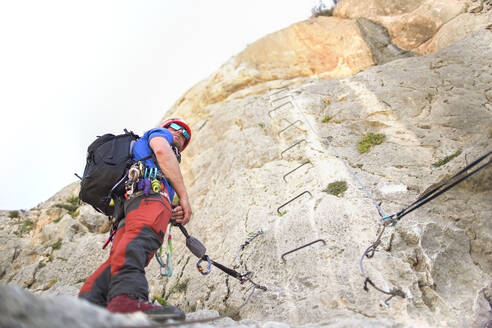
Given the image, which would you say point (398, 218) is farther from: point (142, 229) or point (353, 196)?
point (142, 229)

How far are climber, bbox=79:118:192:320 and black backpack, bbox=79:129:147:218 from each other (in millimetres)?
188

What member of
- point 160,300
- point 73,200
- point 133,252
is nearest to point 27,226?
point 73,200

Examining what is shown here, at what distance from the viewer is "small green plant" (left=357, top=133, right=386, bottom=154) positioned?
7.61m

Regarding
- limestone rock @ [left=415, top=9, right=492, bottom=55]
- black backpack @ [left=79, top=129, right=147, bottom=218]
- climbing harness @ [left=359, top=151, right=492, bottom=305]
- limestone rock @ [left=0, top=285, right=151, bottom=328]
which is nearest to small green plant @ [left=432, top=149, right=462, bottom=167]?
climbing harness @ [left=359, top=151, right=492, bottom=305]

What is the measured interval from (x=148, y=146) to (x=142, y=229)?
54.2 inches

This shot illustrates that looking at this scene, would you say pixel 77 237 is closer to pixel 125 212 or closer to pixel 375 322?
pixel 125 212

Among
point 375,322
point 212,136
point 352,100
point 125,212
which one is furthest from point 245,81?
point 375,322

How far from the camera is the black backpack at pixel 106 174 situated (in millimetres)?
4531

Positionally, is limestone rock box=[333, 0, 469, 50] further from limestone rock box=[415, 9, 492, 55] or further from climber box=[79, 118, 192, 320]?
climber box=[79, 118, 192, 320]

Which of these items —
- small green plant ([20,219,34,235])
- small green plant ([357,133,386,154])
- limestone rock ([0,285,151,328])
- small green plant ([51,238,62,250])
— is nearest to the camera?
limestone rock ([0,285,151,328])

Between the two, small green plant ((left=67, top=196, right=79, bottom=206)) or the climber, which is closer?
the climber

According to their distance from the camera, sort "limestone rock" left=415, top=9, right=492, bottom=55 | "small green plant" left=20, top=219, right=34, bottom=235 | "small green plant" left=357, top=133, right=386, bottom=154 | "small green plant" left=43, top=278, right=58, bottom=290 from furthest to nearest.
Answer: "small green plant" left=20, top=219, right=34, bottom=235 → "limestone rock" left=415, top=9, right=492, bottom=55 → "small green plant" left=43, top=278, right=58, bottom=290 → "small green plant" left=357, top=133, right=386, bottom=154

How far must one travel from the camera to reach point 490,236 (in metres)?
4.71

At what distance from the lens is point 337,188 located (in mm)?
6410
